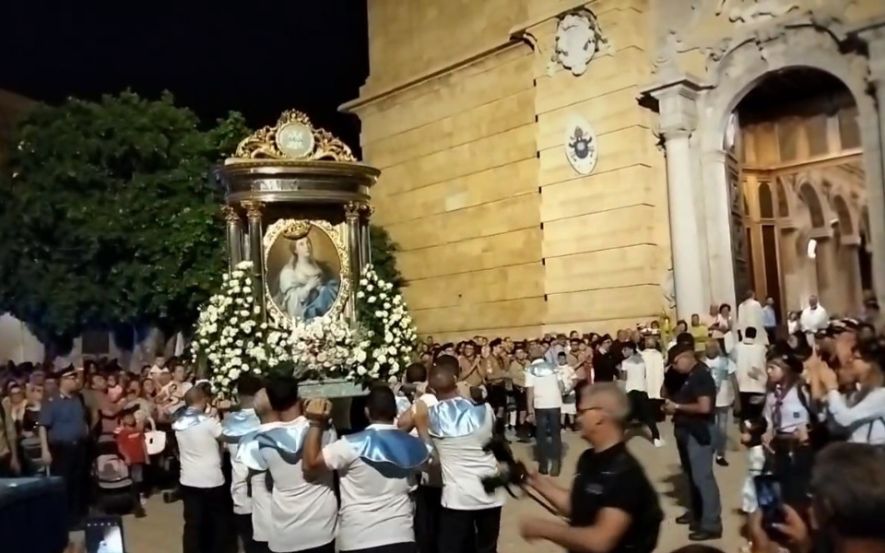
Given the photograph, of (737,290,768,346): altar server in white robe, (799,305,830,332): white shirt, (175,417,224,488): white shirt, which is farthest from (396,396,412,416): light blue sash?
(799,305,830,332): white shirt

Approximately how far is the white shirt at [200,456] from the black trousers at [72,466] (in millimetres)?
3876

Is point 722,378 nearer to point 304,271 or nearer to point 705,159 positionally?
point 304,271

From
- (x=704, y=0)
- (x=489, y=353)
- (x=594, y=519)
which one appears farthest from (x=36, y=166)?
(x=594, y=519)

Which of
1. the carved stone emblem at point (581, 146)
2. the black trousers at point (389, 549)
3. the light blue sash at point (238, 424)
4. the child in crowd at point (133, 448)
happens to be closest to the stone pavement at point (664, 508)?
the child in crowd at point (133, 448)

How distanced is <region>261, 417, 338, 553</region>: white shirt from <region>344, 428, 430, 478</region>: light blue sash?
393 millimetres

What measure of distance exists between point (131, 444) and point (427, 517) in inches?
261

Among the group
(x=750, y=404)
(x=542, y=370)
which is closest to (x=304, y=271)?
(x=542, y=370)

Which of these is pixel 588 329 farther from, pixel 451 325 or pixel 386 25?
pixel 386 25

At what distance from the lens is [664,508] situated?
35.6ft

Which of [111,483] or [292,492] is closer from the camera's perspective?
[292,492]

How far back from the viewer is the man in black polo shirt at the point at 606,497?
13.6 feet

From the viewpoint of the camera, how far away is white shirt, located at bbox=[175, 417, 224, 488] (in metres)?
8.94

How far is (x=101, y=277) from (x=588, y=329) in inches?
532

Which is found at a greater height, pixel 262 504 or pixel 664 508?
pixel 262 504
